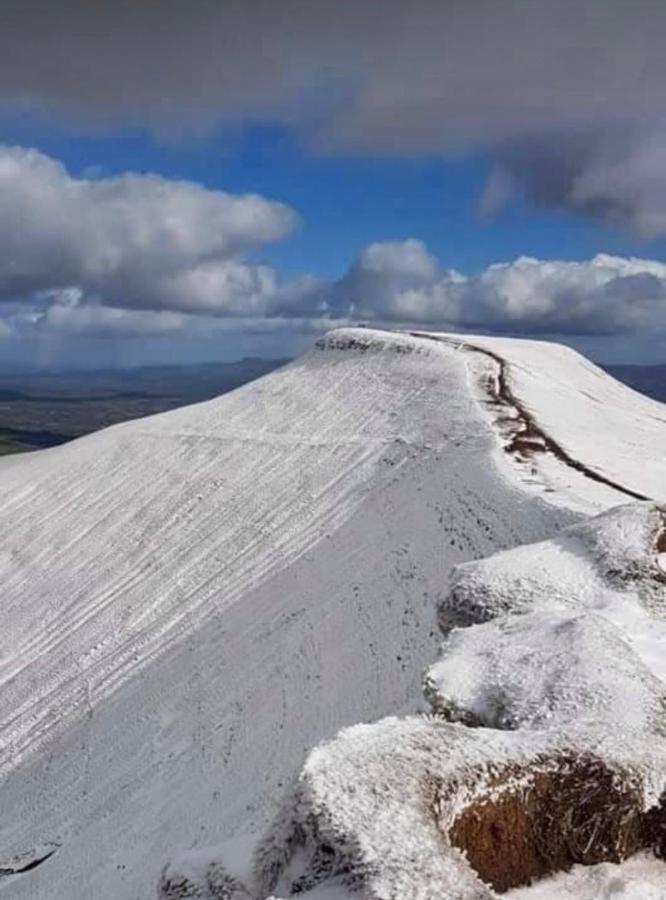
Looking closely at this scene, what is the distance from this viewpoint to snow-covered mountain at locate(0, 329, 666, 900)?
1030 inches

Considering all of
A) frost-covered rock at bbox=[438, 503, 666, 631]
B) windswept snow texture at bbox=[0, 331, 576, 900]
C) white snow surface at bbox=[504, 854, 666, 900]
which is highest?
frost-covered rock at bbox=[438, 503, 666, 631]

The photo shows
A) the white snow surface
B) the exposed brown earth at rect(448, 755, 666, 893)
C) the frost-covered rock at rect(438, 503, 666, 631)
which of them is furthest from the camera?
the frost-covered rock at rect(438, 503, 666, 631)

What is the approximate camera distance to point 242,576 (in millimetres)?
40625

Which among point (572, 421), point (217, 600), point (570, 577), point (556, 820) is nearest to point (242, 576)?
point (217, 600)

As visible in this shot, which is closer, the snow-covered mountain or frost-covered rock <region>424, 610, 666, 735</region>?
frost-covered rock <region>424, 610, 666, 735</region>

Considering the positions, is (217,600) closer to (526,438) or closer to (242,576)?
(242,576)

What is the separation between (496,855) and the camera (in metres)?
10.2

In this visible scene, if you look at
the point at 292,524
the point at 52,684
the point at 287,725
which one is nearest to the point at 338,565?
the point at 292,524

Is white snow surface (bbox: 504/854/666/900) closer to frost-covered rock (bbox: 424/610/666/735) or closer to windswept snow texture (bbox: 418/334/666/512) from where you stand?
frost-covered rock (bbox: 424/610/666/735)

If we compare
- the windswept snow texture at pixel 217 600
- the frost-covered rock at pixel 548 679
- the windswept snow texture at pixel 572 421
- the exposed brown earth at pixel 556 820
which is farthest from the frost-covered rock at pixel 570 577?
the windswept snow texture at pixel 572 421

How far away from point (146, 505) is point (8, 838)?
84.3ft

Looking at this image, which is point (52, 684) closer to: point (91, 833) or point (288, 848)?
point (91, 833)

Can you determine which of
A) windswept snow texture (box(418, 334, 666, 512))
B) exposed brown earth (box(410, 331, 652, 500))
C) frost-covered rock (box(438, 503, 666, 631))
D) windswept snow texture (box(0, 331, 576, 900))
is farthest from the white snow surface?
exposed brown earth (box(410, 331, 652, 500))

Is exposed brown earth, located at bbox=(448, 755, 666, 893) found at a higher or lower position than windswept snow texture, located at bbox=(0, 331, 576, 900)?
higher
